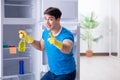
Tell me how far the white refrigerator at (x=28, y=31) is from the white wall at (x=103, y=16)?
512 centimetres

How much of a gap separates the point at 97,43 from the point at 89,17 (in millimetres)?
960

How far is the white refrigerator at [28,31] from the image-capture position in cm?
289

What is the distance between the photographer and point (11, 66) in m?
3.24

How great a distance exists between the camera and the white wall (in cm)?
821

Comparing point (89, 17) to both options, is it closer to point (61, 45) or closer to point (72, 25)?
point (72, 25)

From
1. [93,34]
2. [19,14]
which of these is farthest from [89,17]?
[19,14]

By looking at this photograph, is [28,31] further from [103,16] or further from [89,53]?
[103,16]

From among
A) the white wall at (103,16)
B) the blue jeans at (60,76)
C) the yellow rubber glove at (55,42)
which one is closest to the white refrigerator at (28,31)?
the blue jeans at (60,76)

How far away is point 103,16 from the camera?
833 cm

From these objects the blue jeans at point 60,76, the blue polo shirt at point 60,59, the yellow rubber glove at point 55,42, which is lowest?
the blue jeans at point 60,76

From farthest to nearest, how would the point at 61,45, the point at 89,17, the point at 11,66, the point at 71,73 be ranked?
the point at 89,17 < the point at 11,66 < the point at 71,73 < the point at 61,45

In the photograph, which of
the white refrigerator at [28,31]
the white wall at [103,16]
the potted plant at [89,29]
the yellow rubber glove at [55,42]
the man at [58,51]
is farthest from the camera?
the white wall at [103,16]

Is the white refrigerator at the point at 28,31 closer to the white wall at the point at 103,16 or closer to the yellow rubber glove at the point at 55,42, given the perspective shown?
the yellow rubber glove at the point at 55,42

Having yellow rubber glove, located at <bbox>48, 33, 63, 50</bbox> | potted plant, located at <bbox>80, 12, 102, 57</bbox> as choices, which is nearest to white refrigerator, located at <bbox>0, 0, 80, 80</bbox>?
yellow rubber glove, located at <bbox>48, 33, 63, 50</bbox>
